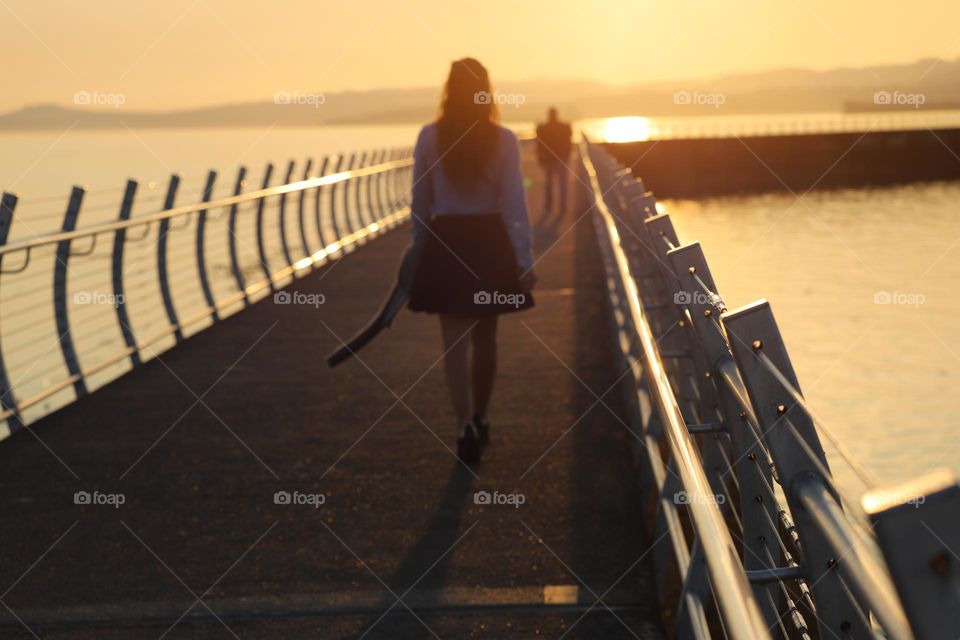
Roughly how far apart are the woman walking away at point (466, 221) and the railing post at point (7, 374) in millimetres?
2394

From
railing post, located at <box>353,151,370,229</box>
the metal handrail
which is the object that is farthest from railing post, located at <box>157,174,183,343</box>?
railing post, located at <box>353,151,370,229</box>

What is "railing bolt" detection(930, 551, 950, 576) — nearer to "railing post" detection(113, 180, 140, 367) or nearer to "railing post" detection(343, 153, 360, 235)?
"railing post" detection(113, 180, 140, 367)

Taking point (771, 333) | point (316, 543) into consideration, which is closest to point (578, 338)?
point (316, 543)

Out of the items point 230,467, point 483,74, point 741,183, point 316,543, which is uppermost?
point 741,183

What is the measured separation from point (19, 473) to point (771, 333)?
475 centimetres

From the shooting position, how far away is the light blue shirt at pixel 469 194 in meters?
5.96

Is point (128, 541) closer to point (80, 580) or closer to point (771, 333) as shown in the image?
point (80, 580)

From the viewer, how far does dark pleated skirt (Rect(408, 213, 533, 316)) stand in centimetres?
602

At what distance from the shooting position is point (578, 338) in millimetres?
9992

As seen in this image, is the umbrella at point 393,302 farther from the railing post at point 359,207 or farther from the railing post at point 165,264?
the railing post at point 359,207

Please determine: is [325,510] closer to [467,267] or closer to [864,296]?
[467,267]

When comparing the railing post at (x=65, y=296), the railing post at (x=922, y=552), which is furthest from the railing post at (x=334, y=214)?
the railing post at (x=922, y=552)

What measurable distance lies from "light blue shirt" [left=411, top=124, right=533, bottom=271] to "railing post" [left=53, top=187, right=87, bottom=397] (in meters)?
2.90

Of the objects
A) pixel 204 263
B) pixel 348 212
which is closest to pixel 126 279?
pixel 204 263
